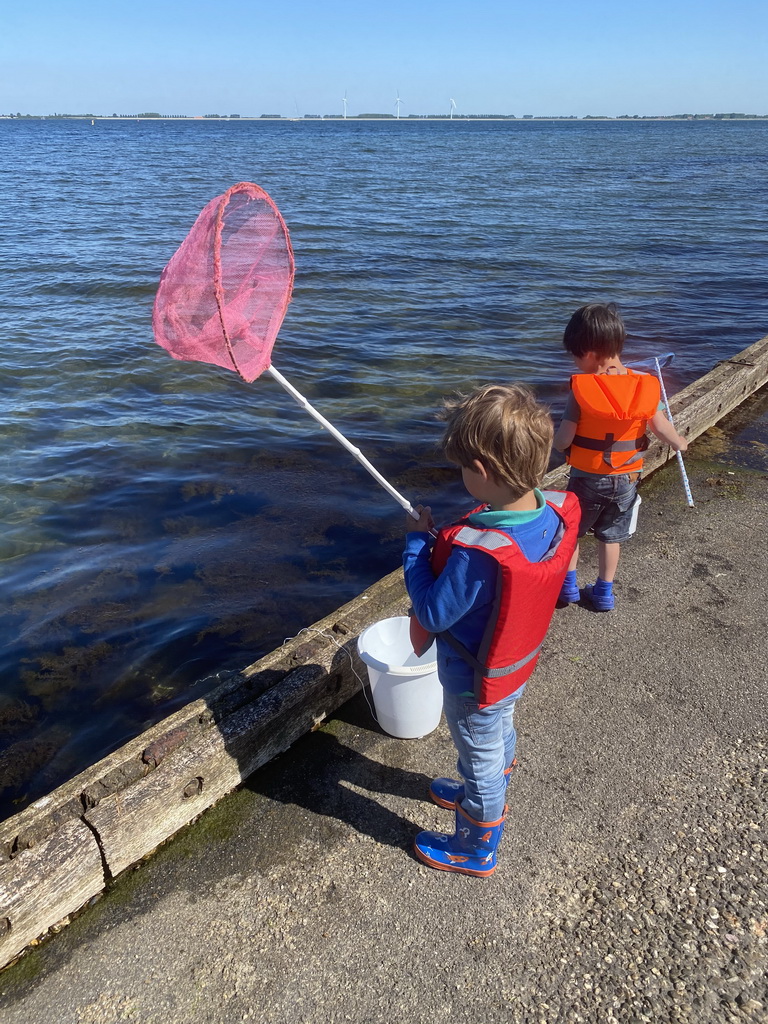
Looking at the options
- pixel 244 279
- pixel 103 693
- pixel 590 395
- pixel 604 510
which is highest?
pixel 244 279

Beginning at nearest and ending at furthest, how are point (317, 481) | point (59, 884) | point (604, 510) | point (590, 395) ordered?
point (59, 884)
point (590, 395)
point (604, 510)
point (317, 481)

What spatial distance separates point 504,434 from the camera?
2449 mm

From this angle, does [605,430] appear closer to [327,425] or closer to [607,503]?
[607,503]

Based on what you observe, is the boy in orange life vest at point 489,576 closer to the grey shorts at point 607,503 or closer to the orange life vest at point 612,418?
the orange life vest at point 612,418

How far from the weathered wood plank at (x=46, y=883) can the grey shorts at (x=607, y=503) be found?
3.31 metres

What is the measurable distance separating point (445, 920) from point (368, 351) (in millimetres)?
10961

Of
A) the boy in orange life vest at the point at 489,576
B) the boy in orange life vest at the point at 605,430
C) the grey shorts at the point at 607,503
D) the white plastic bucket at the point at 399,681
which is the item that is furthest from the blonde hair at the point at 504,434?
the grey shorts at the point at 607,503

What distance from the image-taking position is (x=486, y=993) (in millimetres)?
2643

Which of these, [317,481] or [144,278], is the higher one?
[144,278]

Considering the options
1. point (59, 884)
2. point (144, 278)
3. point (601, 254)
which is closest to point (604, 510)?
point (59, 884)

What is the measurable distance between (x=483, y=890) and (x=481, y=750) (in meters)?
0.63

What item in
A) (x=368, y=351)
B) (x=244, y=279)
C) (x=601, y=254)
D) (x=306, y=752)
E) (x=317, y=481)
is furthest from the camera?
(x=601, y=254)

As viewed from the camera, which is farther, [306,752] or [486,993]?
[306,752]

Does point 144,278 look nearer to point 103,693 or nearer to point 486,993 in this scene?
point 103,693
